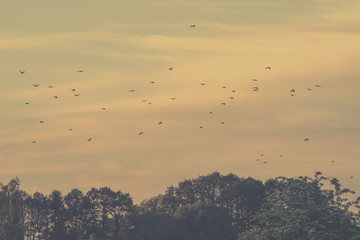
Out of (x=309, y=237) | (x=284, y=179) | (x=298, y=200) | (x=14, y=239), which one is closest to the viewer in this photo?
(x=309, y=237)

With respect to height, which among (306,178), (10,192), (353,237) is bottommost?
(353,237)

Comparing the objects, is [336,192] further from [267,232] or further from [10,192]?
[10,192]

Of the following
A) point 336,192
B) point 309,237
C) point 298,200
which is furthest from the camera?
point 336,192

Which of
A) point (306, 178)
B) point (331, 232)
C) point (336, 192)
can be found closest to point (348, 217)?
point (331, 232)

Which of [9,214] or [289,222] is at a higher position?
[9,214]

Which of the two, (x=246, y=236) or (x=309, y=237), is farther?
(x=246, y=236)

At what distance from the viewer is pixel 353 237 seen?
117 metres

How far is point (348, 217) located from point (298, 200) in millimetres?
8118

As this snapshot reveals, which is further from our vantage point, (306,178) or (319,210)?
(306,178)

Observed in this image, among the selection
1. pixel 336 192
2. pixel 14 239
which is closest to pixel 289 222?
pixel 336 192

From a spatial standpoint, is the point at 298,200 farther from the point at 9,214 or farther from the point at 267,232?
the point at 9,214

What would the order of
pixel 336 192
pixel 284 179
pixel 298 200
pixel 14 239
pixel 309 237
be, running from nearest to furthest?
pixel 309 237
pixel 298 200
pixel 284 179
pixel 336 192
pixel 14 239

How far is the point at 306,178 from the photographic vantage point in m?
130

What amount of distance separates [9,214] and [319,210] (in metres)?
80.8
